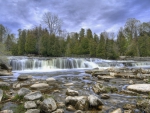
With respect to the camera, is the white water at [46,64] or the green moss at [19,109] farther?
the white water at [46,64]

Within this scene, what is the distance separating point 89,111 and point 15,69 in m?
15.3

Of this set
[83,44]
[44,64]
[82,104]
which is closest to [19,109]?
[82,104]

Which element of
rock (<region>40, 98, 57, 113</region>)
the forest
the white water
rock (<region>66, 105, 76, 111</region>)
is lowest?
rock (<region>66, 105, 76, 111</region>)

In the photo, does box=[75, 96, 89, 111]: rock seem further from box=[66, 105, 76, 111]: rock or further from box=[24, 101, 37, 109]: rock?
box=[24, 101, 37, 109]: rock

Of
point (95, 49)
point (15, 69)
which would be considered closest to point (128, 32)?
point (95, 49)

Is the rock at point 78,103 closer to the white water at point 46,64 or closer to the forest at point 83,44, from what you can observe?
the white water at point 46,64

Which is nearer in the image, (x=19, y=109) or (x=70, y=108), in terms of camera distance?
(x=19, y=109)

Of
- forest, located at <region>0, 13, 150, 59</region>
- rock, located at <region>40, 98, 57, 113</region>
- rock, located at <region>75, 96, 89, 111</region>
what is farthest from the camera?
forest, located at <region>0, 13, 150, 59</region>

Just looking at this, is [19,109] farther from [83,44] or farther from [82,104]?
[83,44]

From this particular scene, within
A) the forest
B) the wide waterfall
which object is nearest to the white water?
the wide waterfall

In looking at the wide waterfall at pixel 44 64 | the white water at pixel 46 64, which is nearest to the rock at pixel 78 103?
the white water at pixel 46 64

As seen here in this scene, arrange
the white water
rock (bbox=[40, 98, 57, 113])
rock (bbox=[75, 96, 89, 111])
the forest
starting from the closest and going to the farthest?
rock (bbox=[40, 98, 57, 113]), rock (bbox=[75, 96, 89, 111]), the white water, the forest

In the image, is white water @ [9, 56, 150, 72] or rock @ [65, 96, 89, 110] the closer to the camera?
rock @ [65, 96, 89, 110]

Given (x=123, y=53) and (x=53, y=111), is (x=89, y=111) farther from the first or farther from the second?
(x=123, y=53)
